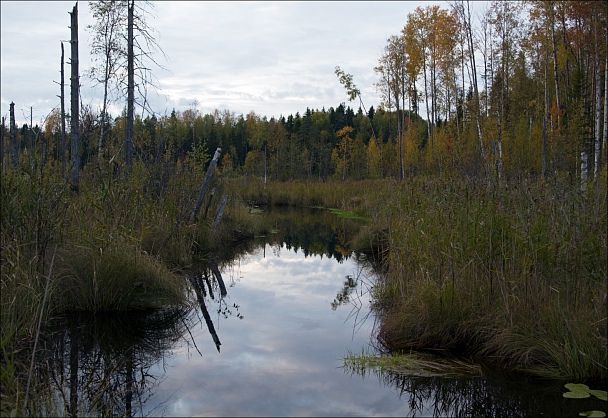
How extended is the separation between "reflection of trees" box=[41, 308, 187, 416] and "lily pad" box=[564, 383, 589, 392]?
11.0 feet

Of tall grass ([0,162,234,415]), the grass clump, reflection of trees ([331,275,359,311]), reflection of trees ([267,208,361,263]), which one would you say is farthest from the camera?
reflection of trees ([267,208,361,263])

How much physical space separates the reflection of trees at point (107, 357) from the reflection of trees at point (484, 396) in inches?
85.5

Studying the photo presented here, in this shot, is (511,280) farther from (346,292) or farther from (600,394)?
(346,292)

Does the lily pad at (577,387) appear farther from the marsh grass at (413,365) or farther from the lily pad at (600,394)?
the marsh grass at (413,365)

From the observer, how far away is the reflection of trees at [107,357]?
13.0ft

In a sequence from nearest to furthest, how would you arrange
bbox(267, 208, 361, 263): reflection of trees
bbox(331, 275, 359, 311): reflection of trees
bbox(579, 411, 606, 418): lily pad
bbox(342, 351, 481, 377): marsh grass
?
bbox(579, 411, 606, 418): lily pad, bbox(342, 351, 481, 377): marsh grass, bbox(331, 275, 359, 311): reflection of trees, bbox(267, 208, 361, 263): reflection of trees

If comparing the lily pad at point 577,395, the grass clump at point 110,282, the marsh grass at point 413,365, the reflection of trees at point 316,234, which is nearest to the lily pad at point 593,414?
the lily pad at point 577,395

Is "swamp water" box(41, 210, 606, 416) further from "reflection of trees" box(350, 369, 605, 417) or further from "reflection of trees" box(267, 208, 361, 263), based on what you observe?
"reflection of trees" box(267, 208, 361, 263)

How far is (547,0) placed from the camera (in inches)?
773

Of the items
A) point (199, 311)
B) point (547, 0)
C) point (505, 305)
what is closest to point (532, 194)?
point (505, 305)

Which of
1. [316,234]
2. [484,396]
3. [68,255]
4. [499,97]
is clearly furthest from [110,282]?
[499,97]

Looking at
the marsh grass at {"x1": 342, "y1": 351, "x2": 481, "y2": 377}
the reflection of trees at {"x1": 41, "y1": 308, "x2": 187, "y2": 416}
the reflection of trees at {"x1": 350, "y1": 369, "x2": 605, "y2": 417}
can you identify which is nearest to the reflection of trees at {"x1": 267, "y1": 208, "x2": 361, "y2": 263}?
the reflection of trees at {"x1": 41, "y1": 308, "x2": 187, "y2": 416}

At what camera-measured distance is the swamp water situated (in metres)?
4.05

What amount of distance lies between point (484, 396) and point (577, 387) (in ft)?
2.36
